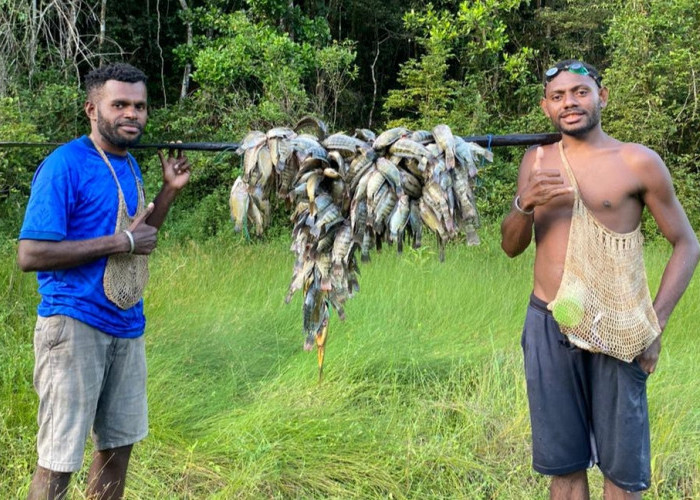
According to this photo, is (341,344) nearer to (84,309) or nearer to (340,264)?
(340,264)

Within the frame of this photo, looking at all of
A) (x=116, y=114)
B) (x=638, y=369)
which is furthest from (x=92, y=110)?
(x=638, y=369)

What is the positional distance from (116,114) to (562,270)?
4.99 ft

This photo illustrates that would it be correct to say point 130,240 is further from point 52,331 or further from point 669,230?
point 669,230

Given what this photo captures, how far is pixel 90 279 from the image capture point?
223 cm

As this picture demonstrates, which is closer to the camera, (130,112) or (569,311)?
(569,311)

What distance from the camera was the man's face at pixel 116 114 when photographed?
7.49 ft

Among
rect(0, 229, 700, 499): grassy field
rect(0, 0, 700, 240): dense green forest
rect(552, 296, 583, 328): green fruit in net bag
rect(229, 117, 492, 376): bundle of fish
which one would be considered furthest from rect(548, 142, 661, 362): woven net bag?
rect(0, 0, 700, 240): dense green forest

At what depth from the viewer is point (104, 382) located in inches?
92.9

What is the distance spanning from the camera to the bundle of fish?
2.23m

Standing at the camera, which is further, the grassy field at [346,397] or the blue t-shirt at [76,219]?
the grassy field at [346,397]

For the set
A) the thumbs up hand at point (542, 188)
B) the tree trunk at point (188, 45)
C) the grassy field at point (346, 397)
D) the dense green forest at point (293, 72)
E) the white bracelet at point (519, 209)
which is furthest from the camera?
the tree trunk at point (188, 45)

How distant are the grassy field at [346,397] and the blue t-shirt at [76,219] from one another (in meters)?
0.88

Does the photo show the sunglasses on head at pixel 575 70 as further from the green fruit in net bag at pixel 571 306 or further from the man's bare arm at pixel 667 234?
the green fruit in net bag at pixel 571 306

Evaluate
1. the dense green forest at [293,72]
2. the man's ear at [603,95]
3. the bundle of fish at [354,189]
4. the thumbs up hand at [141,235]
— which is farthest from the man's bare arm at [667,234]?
the dense green forest at [293,72]
